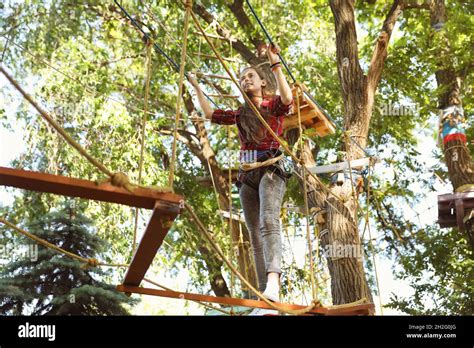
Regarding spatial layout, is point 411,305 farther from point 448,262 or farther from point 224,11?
point 224,11

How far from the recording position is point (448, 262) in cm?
755

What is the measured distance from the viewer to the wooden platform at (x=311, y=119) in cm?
522

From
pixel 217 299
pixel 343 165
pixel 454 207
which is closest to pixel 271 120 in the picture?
pixel 217 299

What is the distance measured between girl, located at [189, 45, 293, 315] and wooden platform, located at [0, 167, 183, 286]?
3.35 ft

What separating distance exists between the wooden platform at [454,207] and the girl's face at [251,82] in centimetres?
355

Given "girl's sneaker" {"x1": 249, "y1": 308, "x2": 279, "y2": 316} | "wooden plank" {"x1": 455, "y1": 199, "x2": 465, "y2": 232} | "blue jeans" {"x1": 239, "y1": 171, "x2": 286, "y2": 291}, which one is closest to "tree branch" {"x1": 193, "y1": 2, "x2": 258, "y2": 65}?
"wooden plank" {"x1": 455, "y1": 199, "x2": 465, "y2": 232}

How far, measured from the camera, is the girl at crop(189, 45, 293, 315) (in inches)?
120

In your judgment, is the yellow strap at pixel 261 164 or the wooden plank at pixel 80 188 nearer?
the wooden plank at pixel 80 188

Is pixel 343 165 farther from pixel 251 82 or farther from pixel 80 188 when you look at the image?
pixel 80 188

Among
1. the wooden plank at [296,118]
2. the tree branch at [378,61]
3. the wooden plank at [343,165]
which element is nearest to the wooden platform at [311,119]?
the wooden plank at [296,118]

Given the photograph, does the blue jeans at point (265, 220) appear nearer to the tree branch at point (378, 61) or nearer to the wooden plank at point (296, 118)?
the wooden plank at point (296, 118)

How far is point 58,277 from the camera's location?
20.4ft
